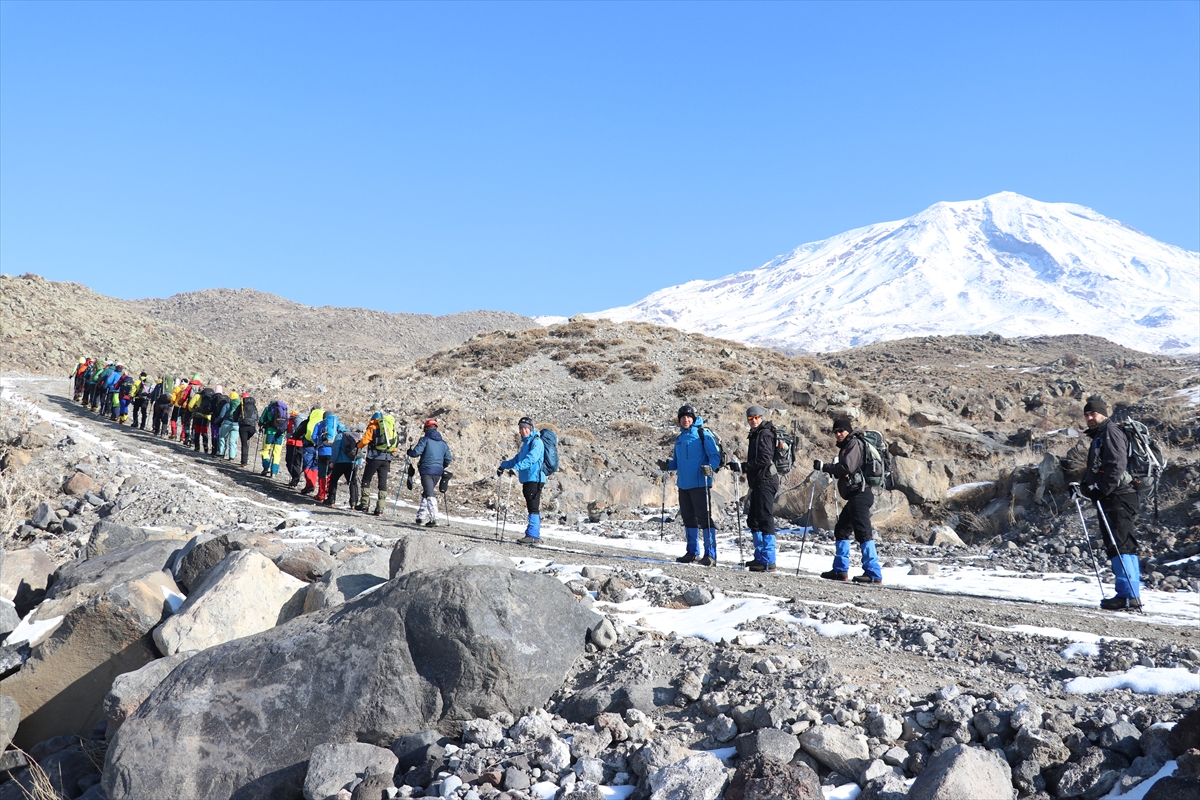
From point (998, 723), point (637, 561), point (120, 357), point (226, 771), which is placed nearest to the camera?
point (998, 723)

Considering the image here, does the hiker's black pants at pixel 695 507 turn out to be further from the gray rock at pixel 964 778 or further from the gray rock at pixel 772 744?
the gray rock at pixel 964 778

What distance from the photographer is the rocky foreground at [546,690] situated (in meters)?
4.39

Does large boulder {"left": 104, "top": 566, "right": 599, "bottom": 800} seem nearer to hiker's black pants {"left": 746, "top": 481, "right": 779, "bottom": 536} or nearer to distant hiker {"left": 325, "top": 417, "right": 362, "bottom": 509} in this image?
hiker's black pants {"left": 746, "top": 481, "right": 779, "bottom": 536}

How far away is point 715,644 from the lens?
20.7 feet

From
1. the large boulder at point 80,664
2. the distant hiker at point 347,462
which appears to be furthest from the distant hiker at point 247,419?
the large boulder at point 80,664

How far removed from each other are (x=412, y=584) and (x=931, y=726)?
3.49 metres

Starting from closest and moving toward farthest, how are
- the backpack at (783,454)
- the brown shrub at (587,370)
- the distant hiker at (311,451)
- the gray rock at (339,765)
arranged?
the gray rock at (339,765), the backpack at (783,454), the distant hiker at (311,451), the brown shrub at (587,370)

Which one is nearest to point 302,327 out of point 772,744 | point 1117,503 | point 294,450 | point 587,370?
point 587,370

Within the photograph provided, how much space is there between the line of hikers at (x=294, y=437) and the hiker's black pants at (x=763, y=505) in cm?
569

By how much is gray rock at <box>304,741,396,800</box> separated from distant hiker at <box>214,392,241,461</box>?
1627cm

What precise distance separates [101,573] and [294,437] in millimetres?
8210

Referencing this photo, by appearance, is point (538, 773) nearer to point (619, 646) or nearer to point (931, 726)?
point (619, 646)

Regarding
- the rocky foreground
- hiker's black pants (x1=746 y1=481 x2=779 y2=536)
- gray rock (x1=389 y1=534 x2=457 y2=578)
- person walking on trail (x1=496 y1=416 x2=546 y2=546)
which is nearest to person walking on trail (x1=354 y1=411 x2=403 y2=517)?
person walking on trail (x1=496 y1=416 x2=546 y2=546)

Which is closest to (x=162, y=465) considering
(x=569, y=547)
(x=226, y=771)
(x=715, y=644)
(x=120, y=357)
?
(x=569, y=547)
